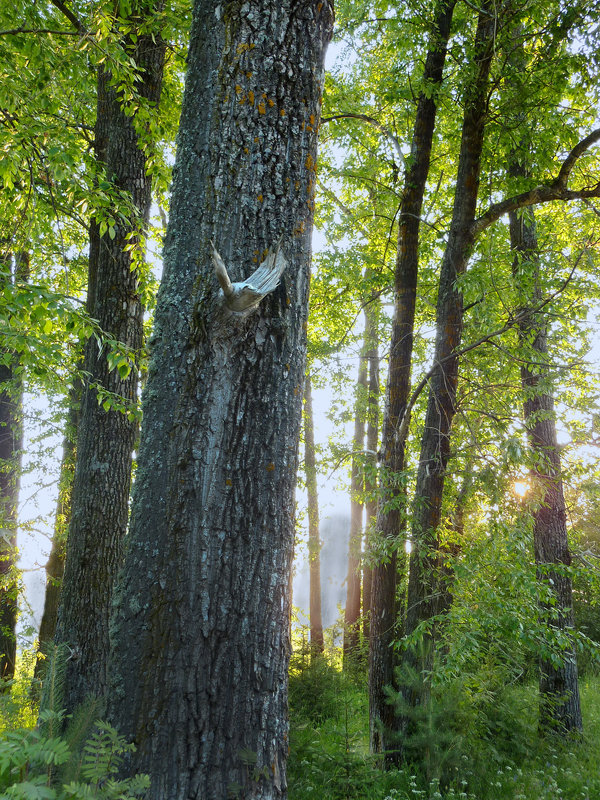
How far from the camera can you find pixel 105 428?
5703 millimetres

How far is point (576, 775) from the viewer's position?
597cm

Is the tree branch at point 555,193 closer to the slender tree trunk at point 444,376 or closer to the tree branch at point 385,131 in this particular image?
the slender tree trunk at point 444,376

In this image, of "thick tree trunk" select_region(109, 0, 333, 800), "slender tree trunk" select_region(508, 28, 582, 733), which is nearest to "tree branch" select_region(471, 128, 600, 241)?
"slender tree trunk" select_region(508, 28, 582, 733)

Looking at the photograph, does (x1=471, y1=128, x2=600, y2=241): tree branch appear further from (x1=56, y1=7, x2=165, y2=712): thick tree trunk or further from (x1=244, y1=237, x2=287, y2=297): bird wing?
(x1=244, y1=237, x2=287, y2=297): bird wing

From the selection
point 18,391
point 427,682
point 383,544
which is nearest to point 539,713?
point 427,682

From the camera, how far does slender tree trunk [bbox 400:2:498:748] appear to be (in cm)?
619

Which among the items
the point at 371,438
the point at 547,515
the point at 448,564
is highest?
the point at 371,438

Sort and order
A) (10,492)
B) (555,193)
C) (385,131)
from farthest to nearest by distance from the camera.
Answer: (10,492) → (385,131) → (555,193)

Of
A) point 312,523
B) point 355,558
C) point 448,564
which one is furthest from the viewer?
point 312,523

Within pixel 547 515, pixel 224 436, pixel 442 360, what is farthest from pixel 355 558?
pixel 224 436

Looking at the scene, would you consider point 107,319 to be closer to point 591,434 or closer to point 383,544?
point 383,544

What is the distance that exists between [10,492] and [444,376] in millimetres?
9641

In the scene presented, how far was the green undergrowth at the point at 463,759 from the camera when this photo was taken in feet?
14.6

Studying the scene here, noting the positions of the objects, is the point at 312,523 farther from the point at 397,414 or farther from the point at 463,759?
→ the point at 463,759
